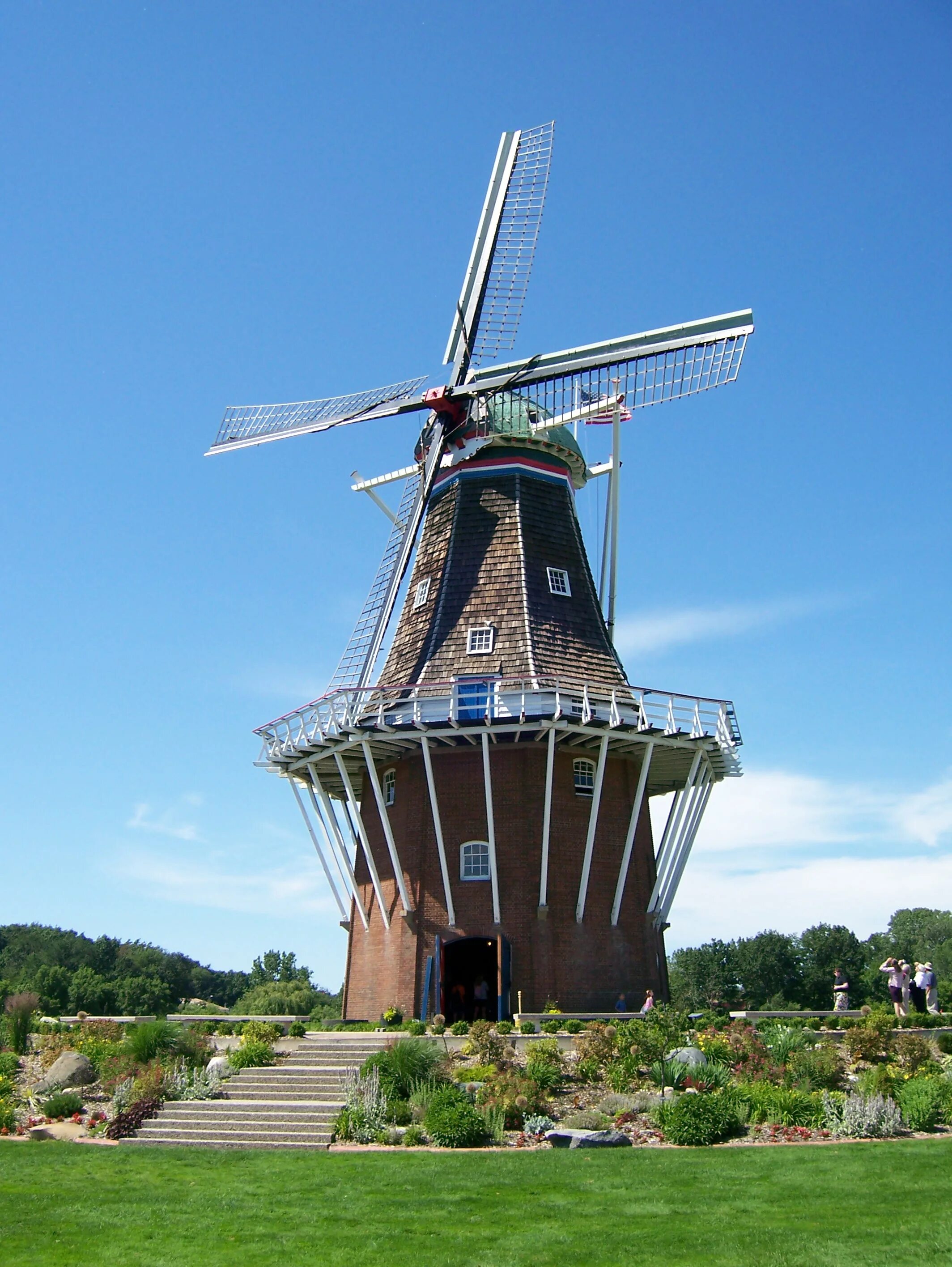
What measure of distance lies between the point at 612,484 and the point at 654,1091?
18.2 m

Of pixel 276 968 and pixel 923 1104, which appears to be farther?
pixel 276 968

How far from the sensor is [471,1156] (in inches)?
617

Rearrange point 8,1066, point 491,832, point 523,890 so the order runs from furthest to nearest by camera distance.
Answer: point 523,890, point 491,832, point 8,1066

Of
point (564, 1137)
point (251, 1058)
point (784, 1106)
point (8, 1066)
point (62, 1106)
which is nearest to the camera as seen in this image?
point (564, 1137)

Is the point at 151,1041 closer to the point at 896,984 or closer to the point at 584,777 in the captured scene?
the point at 584,777

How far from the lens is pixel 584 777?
92.5 ft

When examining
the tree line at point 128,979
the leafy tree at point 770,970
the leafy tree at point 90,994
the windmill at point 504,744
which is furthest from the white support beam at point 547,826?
the leafy tree at point 770,970

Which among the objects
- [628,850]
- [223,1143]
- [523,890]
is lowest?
[223,1143]

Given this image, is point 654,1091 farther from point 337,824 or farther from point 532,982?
point 337,824

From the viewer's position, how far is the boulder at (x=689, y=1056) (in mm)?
18609

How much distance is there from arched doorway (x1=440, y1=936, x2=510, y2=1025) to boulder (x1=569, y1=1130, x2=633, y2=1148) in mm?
9836

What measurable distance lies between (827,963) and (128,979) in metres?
38.4

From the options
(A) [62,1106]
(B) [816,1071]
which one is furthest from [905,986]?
(A) [62,1106]

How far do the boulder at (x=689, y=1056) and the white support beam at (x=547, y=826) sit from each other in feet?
22.4
